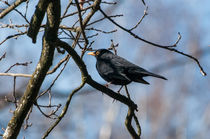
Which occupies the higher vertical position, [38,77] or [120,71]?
[120,71]

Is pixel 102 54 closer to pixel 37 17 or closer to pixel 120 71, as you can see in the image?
pixel 120 71

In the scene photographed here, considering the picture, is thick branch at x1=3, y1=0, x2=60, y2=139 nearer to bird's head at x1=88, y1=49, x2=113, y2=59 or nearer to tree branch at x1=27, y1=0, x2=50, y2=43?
tree branch at x1=27, y1=0, x2=50, y2=43

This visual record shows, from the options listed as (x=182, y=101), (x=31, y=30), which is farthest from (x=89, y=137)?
(x=31, y=30)

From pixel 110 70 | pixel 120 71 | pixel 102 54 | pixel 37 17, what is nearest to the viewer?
pixel 37 17

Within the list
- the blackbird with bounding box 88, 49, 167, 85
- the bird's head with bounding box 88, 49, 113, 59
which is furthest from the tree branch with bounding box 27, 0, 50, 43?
the bird's head with bounding box 88, 49, 113, 59

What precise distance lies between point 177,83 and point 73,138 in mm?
8059

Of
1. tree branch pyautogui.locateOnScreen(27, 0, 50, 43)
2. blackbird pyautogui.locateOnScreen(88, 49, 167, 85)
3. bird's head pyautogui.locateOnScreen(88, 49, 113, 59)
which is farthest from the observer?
bird's head pyautogui.locateOnScreen(88, 49, 113, 59)

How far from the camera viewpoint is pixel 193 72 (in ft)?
66.1

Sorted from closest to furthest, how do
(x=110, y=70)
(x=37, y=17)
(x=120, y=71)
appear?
(x=37, y=17) → (x=120, y=71) → (x=110, y=70)

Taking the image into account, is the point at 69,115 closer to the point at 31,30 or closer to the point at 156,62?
the point at 156,62

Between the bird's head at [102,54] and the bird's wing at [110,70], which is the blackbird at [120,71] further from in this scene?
the bird's head at [102,54]

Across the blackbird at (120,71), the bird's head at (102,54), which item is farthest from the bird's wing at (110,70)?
the bird's head at (102,54)

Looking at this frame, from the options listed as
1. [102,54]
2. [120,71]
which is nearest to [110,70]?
[120,71]

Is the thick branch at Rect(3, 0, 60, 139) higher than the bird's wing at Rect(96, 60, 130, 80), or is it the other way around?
the bird's wing at Rect(96, 60, 130, 80)
